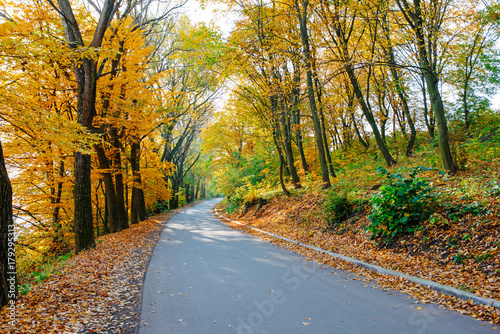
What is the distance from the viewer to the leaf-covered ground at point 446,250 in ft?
13.8

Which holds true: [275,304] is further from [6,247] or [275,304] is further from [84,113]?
[84,113]

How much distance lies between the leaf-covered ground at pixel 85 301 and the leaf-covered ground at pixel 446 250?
4219 millimetres

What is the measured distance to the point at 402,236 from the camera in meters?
6.48

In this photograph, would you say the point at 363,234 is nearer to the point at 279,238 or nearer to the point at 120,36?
the point at 279,238

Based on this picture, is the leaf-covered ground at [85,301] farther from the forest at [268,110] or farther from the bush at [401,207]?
the bush at [401,207]

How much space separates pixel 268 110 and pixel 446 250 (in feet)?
38.7

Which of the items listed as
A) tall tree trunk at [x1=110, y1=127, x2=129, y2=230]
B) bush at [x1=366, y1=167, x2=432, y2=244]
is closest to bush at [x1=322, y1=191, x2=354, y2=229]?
bush at [x1=366, y1=167, x2=432, y2=244]

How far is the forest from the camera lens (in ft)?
20.2

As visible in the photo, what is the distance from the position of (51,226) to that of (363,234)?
432 inches

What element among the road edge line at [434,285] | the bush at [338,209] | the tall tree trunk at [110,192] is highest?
the tall tree trunk at [110,192]

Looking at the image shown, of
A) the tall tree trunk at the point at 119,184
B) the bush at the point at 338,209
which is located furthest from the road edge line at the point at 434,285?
the tall tree trunk at the point at 119,184

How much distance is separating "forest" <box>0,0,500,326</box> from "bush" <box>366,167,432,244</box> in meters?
0.04

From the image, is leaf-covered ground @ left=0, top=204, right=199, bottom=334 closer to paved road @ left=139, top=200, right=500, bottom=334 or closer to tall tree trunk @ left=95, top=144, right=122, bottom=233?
paved road @ left=139, top=200, right=500, bottom=334

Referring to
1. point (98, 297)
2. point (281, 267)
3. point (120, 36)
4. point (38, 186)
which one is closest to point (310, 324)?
point (281, 267)
